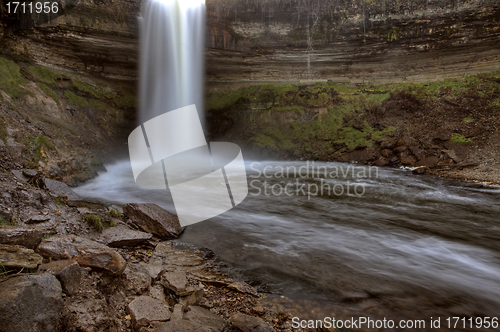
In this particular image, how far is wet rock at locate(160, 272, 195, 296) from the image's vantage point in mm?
2887

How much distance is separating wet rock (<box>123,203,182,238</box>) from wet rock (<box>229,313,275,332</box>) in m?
2.47

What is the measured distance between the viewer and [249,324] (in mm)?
2512

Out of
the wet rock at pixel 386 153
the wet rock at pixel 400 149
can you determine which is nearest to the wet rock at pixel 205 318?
the wet rock at pixel 386 153

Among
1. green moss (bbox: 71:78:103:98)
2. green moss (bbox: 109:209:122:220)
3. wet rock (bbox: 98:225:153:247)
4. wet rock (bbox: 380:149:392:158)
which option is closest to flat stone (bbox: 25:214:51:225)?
wet rock (bbox: 98:225:153:247)

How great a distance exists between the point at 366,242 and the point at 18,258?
5149 mm

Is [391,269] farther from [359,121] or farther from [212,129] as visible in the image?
[212,129]

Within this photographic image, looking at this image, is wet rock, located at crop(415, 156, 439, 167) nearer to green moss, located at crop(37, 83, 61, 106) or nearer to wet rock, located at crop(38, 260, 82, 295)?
wet rock, located at crop(38, 260, 82, 295)

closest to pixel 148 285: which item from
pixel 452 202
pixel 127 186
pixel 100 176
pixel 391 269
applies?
pixel 391 269

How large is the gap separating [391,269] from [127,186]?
26.0 feet

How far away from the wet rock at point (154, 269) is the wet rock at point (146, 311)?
52 cm

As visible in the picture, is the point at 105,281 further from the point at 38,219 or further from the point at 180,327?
the point at 38,219

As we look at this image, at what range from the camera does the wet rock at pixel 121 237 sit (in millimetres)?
3945

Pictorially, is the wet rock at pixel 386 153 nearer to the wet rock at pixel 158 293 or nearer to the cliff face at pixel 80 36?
the wet rock at pixel 158 293

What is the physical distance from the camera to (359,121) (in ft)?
51.0
